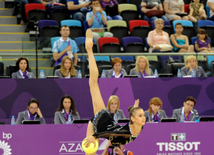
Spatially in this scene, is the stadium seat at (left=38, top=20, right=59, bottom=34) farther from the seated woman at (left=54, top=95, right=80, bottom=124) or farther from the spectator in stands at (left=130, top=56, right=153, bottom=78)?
the seated woman at (left=54, top=95, right=80, bottom=124)

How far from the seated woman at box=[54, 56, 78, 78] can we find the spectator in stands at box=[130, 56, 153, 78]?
1237 mm

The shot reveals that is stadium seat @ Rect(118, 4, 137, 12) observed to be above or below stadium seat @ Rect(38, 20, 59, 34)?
above

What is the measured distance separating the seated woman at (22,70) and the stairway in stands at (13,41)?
0.12 meters

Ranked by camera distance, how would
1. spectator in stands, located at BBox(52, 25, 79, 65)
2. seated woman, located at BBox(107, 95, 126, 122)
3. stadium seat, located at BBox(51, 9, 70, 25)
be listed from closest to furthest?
seated woman, located at BBox(107, 95, 126, 122)
spectator in stands, located at BBox(52, 25, 79, 65)
stadium seat, located at BBox(51, 9, 70, 25)

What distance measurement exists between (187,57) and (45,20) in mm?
3736

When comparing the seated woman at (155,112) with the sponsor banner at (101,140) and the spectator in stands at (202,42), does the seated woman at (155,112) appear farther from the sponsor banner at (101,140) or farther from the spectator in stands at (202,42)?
the spectator in stands at (202,42)

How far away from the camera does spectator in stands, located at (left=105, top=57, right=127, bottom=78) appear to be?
8273mm

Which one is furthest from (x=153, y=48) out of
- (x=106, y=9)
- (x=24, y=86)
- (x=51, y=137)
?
(x=51, y=137)

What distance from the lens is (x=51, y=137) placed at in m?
6.59

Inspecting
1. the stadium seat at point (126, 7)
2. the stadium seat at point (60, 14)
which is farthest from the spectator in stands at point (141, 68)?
the stadium seat at point (126, 7)

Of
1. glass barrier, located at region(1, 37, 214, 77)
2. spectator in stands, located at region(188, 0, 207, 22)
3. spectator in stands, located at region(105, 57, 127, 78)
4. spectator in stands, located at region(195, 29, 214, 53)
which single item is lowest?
spectator in stands, located at region(105, 57, 127, 78)

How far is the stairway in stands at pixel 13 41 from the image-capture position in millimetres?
8195

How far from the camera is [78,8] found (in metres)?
11.1

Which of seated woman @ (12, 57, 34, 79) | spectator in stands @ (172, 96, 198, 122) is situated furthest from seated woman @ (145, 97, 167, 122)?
seated woman @ (12, 57, 34, 79)
